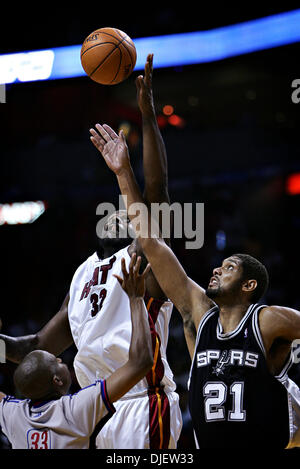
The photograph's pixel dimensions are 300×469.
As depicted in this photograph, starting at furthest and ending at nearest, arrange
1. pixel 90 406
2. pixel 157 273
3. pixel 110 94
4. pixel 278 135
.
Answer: pixel 110 94
pixel 278 135
pixel 157 273
pixel 90 406

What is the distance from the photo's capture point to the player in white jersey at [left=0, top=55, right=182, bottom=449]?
3408 mm

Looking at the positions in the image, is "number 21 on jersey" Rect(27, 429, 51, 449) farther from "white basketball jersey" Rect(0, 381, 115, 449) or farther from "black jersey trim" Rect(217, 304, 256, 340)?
"black jersey trim" Rect(217, 304, 256, 340)

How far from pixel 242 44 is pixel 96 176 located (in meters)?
6.21

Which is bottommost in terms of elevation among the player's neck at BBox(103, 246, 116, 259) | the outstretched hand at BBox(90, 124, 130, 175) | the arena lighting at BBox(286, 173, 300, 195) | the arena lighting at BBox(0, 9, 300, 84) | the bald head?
the bald head

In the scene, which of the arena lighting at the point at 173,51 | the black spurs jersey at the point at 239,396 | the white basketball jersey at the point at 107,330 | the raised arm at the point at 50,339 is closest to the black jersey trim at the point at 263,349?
the black spurs jersey at the point at 239,396

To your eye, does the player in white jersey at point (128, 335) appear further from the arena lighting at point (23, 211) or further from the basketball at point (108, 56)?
the arena lighting at point (23, 211)

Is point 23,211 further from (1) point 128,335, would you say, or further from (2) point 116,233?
(1) point 128,335

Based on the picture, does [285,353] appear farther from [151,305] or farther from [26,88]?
[26,88]

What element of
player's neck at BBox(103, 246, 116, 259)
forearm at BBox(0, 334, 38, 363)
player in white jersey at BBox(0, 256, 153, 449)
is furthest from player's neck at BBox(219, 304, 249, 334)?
forearm at BBox(0, 334, 38, 363)

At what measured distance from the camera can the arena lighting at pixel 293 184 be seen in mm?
11891

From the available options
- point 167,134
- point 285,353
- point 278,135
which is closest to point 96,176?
point 167,134

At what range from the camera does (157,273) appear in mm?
3570

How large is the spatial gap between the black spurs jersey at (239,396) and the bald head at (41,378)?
0.79 m

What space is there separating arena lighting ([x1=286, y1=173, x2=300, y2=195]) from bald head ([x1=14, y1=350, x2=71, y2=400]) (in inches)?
378
